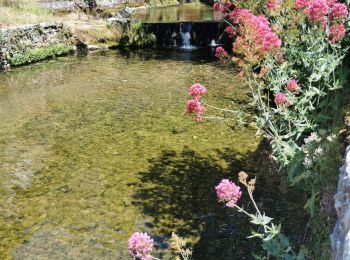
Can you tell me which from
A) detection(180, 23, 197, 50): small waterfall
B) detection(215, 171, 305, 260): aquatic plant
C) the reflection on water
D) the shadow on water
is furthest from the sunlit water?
the reflection on water

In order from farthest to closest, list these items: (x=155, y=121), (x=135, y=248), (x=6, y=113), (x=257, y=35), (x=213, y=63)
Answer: (x=213, y=63)
(x=6, y=113)
(x=155, y=121)
(x=257, y=35)
(x=135, y=248)

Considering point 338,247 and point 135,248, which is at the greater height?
point 338,247

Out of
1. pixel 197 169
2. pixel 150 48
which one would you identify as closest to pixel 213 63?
pixel 150 48

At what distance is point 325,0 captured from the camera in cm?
510

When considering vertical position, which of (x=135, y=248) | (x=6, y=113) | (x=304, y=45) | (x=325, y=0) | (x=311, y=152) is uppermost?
(x=325, y=0)

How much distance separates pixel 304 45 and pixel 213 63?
11393 mm

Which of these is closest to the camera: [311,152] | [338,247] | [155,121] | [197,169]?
[338,247]

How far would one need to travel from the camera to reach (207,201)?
6.96m

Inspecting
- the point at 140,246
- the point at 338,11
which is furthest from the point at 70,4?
the point at 140,246

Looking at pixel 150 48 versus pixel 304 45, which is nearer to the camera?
pixel 304 45

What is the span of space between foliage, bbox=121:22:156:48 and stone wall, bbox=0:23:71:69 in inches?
121

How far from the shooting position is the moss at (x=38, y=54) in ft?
61.4

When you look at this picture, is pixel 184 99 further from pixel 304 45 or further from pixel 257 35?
pixel 257 35

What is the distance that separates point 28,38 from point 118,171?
14151mm
